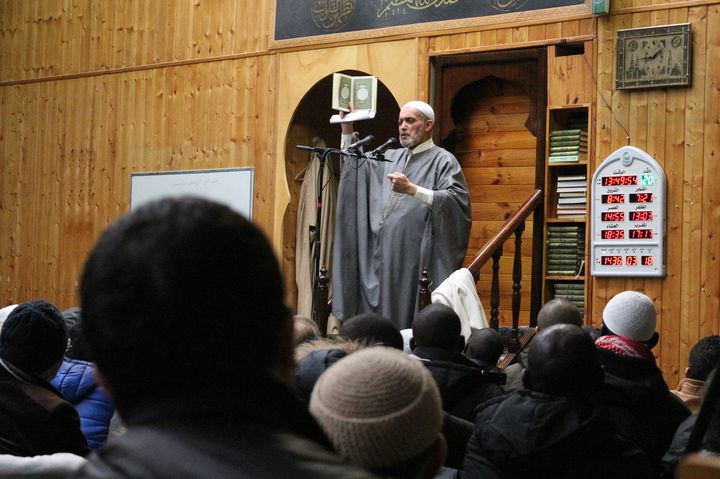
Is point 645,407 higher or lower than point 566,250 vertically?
lower

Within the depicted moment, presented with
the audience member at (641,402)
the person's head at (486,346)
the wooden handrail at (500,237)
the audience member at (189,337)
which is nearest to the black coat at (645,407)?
the audience member at (641,402)

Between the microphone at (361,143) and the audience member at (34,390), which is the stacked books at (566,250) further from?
the audience member at (34,390)

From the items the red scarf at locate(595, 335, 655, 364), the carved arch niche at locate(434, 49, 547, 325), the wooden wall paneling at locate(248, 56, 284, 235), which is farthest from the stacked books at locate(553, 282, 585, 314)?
the red scarf at locate(595, 335, 655, 364)

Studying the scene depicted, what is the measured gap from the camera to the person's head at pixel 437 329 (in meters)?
2.98

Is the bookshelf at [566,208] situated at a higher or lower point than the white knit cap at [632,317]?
higher

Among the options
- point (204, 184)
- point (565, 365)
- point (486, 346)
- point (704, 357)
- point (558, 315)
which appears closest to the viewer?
point (565, 365)

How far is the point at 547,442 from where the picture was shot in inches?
88.5

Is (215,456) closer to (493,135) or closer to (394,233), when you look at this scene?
(394,233)

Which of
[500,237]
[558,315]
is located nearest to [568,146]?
[500,237]

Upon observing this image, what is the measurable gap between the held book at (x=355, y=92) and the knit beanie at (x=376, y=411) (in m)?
5.21

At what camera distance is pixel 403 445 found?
4.33 ft

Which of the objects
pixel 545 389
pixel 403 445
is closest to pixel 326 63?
pixel 545 389

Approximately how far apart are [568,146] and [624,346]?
3444 mm

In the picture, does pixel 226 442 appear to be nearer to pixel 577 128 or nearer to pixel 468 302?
pixel 468 302
